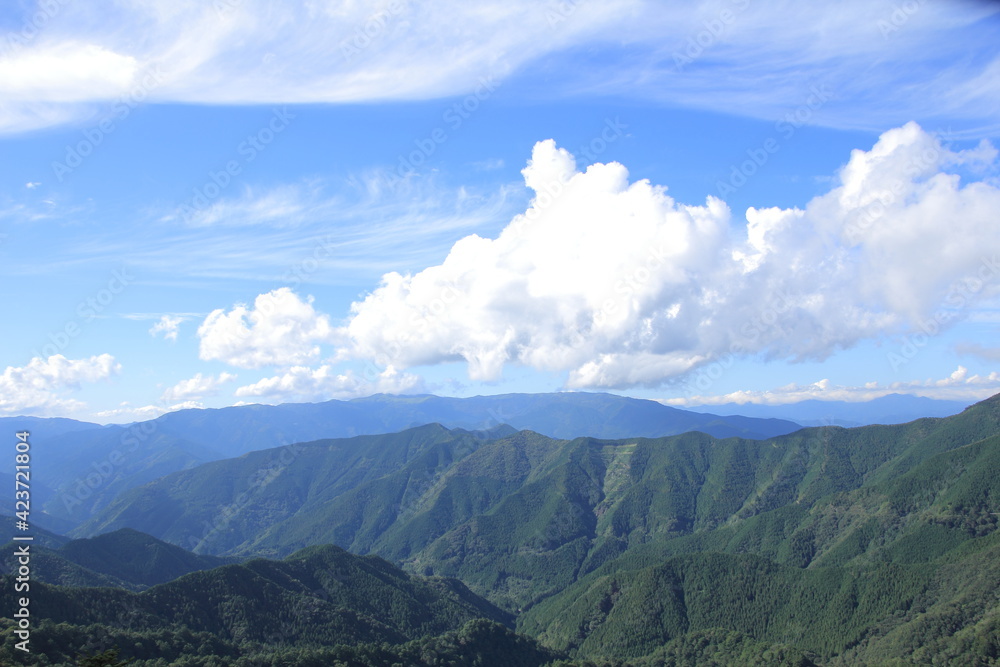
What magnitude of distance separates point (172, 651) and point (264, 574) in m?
63.4

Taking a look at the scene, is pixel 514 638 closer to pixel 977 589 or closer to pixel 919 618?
pixel 919 618

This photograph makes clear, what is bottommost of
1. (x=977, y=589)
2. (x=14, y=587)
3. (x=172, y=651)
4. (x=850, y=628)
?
(x=850, y=628)

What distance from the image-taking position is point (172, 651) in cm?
11938

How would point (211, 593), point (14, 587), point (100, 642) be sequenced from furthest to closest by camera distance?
point (211, 593), point (14, 587), point (100, 642)

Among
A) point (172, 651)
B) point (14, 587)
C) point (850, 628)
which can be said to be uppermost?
point (14, 587)

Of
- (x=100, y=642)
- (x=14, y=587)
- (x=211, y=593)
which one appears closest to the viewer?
(x=100, y=642)

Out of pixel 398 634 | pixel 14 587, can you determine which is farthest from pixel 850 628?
pixel 14 587

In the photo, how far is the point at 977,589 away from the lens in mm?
174500

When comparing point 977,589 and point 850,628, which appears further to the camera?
point 850,628

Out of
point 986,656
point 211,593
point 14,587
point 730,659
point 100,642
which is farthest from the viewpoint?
point 730,659

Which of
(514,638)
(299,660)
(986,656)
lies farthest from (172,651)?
(986,656)

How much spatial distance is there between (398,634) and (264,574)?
41612 mm

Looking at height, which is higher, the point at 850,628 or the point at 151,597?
the point at 151,597

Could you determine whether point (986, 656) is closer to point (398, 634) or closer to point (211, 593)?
point (398, 634)
